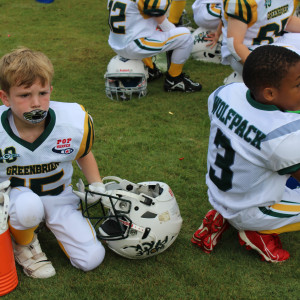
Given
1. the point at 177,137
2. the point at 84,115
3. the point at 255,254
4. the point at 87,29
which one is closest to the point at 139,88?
the point at 177,137

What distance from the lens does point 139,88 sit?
4.50 meters

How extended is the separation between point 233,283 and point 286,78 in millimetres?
1031

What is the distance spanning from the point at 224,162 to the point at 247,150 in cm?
18

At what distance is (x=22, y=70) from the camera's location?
206cm

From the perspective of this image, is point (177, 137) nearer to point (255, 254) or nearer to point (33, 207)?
point (255, 254)

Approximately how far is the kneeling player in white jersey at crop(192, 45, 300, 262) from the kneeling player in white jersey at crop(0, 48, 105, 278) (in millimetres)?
658

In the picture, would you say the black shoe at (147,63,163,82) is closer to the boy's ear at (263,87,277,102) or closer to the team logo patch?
the team logo patch

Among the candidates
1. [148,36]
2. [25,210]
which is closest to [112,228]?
[25,210]

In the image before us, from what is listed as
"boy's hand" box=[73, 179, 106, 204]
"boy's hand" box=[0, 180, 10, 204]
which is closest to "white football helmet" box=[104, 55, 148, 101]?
"boy's hand" box=[73, 179, 106, 204]

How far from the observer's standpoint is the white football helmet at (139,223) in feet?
7.36

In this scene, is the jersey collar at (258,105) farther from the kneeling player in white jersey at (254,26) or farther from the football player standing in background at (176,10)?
the football player standing in background at (176,10)

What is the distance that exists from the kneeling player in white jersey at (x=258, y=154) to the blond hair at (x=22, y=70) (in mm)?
901

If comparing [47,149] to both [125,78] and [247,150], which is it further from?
[125,78]

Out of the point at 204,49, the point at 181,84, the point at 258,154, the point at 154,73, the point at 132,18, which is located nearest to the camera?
the point at 258,154
